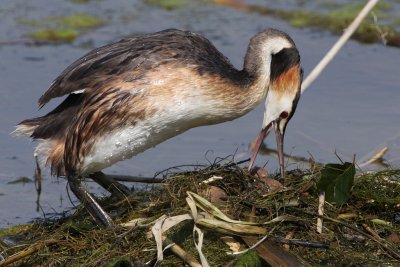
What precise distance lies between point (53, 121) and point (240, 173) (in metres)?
1.38

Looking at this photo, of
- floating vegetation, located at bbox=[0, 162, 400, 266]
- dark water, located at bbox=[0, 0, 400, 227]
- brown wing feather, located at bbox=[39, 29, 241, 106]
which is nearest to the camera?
floating vegetation, located at bbox=[0, 162, 400, 266]

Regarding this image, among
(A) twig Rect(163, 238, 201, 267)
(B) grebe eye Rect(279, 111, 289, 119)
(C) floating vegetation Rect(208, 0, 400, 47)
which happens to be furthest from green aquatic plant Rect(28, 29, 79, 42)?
(A) twig Rect(163, 238, 201, 267)

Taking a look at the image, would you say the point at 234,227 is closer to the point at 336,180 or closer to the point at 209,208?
the point at 209,208

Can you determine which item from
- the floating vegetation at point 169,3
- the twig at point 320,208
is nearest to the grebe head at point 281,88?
the twig at point 320,208

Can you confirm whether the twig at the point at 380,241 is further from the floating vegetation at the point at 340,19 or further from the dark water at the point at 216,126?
the floating vegetation at the point at 340,19

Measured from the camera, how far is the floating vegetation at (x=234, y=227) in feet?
20.4

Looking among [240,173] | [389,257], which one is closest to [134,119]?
[240,173]

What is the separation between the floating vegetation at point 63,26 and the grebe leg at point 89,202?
4348 mm

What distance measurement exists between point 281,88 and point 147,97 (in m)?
1.04

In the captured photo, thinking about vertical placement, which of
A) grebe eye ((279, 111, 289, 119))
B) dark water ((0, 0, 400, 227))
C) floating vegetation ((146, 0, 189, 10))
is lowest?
dark water ((0, 0, 400, 227))

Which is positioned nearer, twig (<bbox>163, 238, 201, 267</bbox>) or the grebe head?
twig (<bbox>163, 238, 201, 267</bbox>)

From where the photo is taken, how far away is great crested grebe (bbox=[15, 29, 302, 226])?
6.99 metres

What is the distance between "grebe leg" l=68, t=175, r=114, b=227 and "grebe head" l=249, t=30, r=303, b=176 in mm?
1168

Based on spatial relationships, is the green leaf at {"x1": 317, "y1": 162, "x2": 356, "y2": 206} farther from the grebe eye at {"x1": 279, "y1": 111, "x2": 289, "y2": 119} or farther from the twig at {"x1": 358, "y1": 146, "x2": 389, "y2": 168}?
the twig at {"x1": 358, "y1": 146, "x2": 389, "y2": 168}
